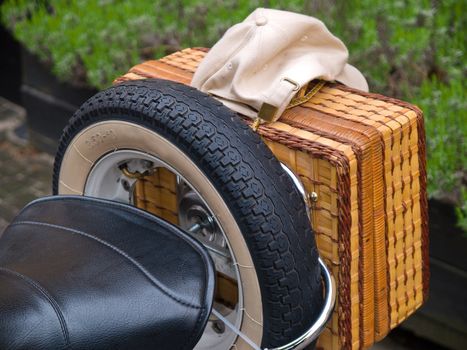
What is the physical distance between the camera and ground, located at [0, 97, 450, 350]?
14.1 ft

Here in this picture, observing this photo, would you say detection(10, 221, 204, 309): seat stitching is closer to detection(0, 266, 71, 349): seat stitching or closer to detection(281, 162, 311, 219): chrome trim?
detection(0, 266, 71, 349): seat stitching

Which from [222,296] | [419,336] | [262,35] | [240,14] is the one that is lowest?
[419,336]

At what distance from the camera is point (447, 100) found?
126 inches

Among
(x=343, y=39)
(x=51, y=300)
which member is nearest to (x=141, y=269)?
(x=51, y=300)

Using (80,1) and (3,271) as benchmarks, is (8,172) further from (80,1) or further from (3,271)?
(3,271)

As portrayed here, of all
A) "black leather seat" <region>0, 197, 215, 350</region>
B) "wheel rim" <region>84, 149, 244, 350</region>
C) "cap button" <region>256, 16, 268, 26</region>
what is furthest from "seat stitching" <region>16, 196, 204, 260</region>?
"cap button" <region>256, 16, 268, 26</region>

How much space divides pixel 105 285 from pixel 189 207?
0.54m

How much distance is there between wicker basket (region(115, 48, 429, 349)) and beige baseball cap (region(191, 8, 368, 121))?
0.07 meters

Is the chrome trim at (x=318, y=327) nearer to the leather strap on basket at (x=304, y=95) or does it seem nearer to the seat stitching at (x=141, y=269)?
the seat stitching at (x=141, y=269)

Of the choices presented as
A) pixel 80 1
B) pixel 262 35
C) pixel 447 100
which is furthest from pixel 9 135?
pixel 262 35

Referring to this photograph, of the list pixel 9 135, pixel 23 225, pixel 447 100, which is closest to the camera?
pixel 23 225

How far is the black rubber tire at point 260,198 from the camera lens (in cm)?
191

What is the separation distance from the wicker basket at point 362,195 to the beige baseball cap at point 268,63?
0.07 metres

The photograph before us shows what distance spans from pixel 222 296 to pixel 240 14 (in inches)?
73.9
